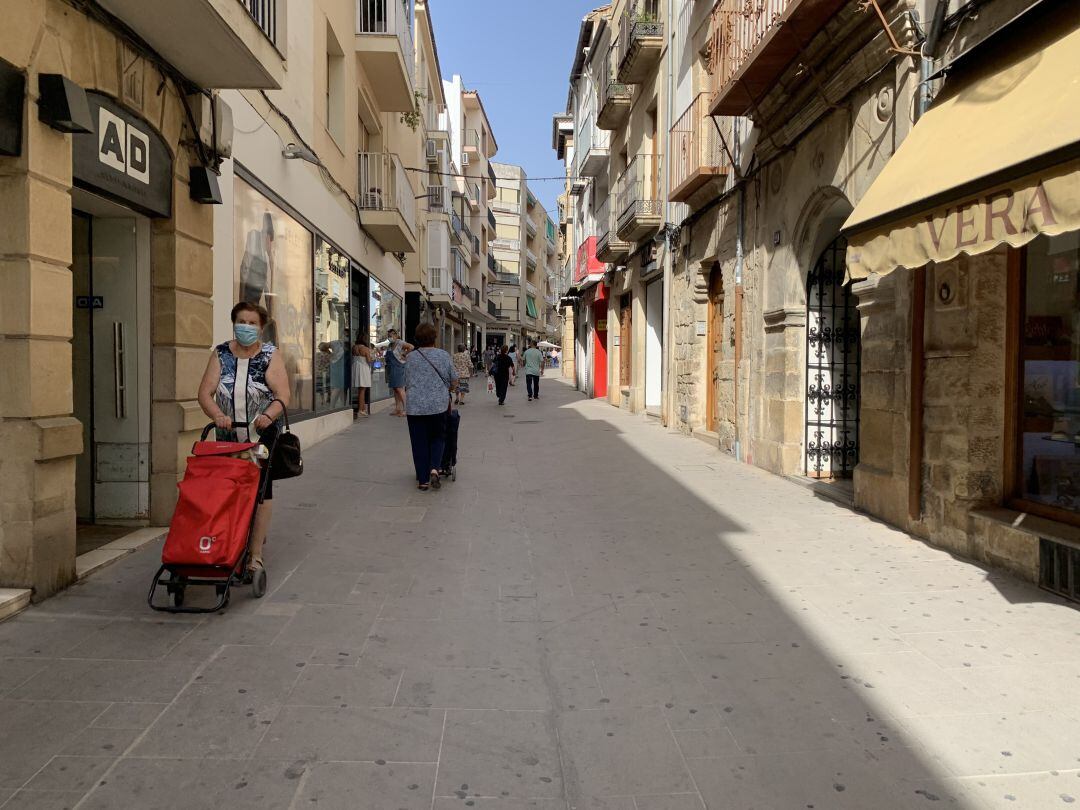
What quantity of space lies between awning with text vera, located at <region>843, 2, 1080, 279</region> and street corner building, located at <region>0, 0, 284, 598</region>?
15.2 feet

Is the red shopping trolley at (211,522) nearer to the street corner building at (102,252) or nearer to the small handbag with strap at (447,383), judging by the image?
the street corner building at (102,252)

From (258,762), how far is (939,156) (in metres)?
4.88

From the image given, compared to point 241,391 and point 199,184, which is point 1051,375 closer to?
point 241,391

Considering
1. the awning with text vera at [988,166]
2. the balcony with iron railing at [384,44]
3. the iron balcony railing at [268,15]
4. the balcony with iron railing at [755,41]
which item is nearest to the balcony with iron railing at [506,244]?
the balcony with iron railing at [384,44]

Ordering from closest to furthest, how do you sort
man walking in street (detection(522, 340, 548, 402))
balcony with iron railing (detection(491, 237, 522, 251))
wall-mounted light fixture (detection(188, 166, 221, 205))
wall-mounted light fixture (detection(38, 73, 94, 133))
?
wall-mounted light fixture (detection(38, 73, 94, 133)) → wall-mounted light fixture (detection(188, 166, 221, 205)) → man walking in street (detection(522, 340, 548, 402)) → balcony with iron railing (detection(491, 237, 522, 251))

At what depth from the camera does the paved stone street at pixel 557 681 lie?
8.49 ft

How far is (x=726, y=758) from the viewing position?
109 inches

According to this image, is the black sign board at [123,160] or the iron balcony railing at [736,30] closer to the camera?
the black sign board at [123,160]

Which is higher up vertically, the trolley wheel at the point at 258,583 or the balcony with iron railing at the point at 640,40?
the balcony with iron railing at the point at 640,40

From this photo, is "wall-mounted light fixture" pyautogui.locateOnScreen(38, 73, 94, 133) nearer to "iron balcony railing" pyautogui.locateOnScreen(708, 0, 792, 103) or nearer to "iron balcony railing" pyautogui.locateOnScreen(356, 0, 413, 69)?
"iron balcony railing" pyautogui.locateOnScreen(708, 0, 792, 103)

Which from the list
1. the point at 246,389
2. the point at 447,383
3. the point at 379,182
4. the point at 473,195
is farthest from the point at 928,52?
the point at 473,195

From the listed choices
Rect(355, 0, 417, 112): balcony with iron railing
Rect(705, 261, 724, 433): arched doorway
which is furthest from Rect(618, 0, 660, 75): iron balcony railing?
Rect(705, 261, 724, 433): arched doorway

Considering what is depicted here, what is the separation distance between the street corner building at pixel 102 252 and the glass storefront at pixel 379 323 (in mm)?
10740

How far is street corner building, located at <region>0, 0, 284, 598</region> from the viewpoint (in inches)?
162
